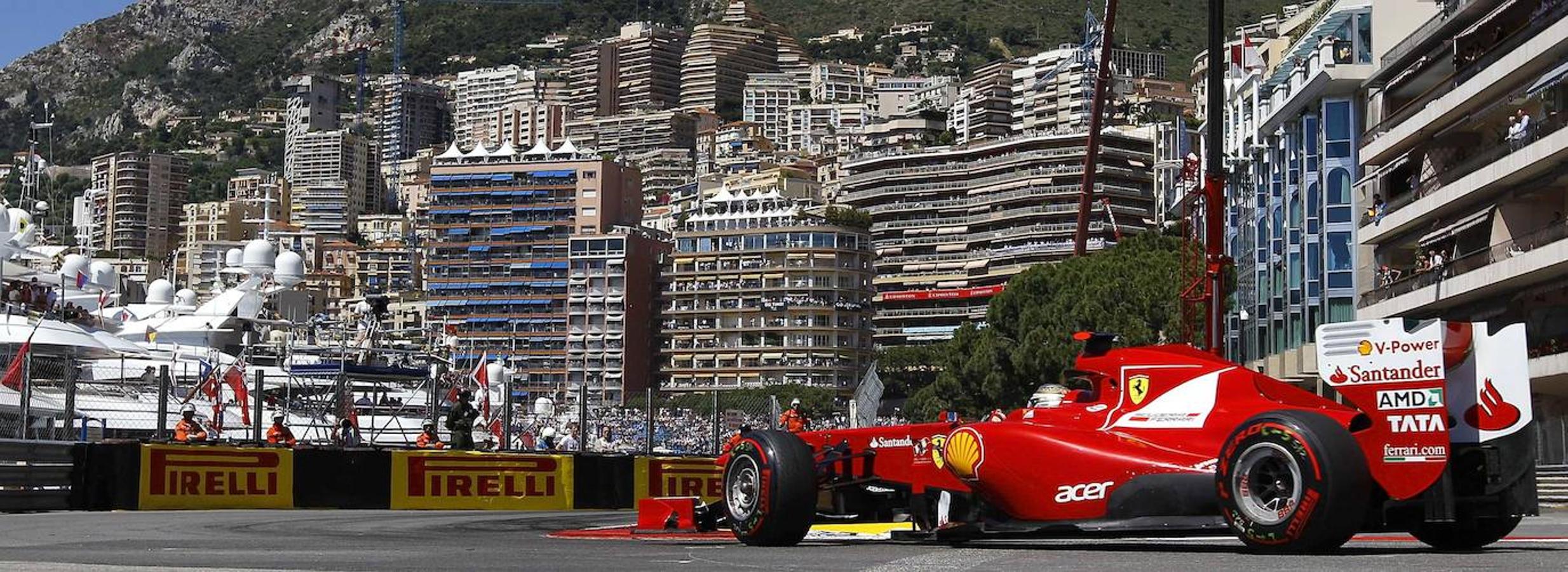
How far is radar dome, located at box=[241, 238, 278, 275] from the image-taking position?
64.5 m

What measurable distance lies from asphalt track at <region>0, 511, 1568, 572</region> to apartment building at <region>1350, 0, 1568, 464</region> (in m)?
24.0

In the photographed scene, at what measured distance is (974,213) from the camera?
179 meters

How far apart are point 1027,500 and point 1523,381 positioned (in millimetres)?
3036

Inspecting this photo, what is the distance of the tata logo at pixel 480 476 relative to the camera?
90.5 ft

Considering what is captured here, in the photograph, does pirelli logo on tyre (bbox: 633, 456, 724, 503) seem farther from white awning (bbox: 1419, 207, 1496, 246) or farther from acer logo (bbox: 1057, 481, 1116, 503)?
white awning (bbox: 1419, 207, 1496, 246)

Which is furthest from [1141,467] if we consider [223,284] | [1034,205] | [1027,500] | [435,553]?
[1034,205]

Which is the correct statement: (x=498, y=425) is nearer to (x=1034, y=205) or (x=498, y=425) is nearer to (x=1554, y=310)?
(x=1554, y=310)

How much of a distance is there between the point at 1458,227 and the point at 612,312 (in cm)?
13603

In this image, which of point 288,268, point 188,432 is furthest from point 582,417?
point 288,268

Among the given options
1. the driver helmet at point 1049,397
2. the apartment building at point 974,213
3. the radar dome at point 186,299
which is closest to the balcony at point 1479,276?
the driver helmet at point 1049,397

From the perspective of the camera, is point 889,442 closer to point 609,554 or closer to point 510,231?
point 609,554

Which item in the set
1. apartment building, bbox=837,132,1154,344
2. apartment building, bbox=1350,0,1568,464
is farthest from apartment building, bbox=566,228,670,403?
apartment building, bbox=1350,0,1568,464

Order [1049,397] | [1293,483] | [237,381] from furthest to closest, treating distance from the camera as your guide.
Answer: [237,381] < [1049,397] < [1293,483]

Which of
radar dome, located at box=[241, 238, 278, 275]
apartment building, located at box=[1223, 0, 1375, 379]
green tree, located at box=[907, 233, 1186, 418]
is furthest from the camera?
green tree, located at box=[907, 233, 1186, 418]
